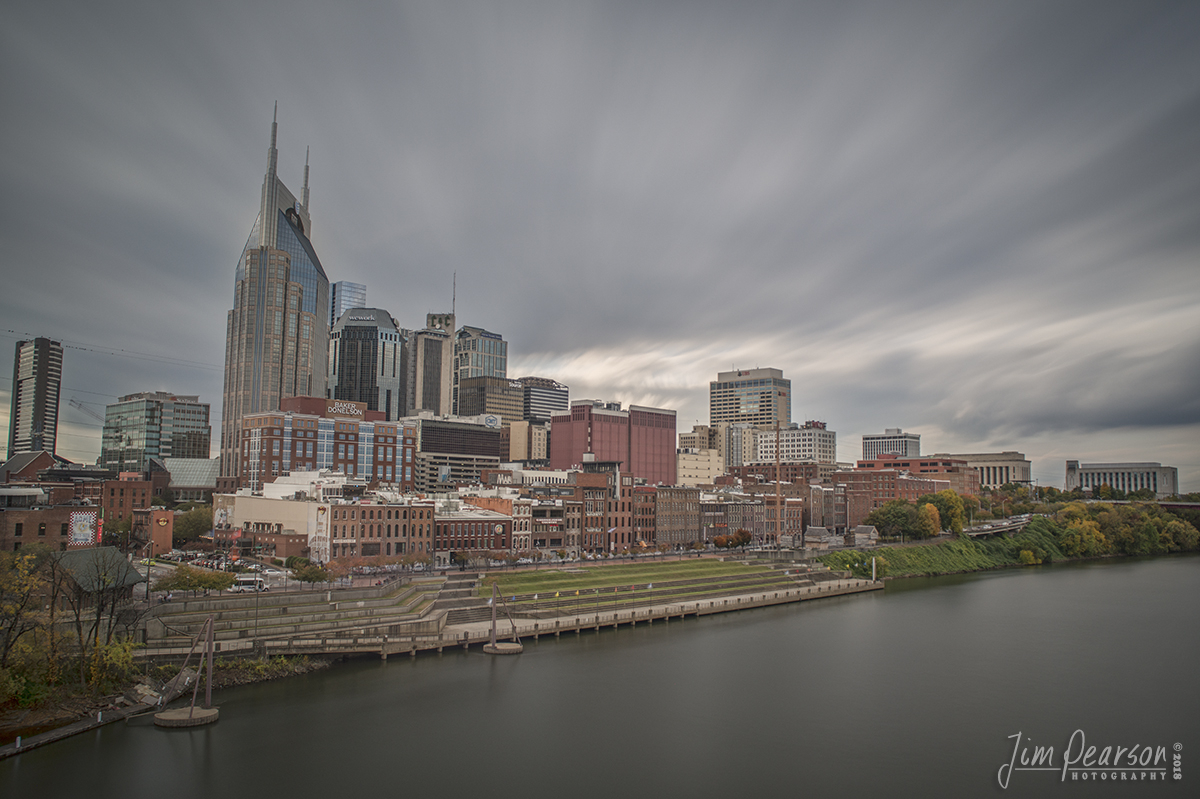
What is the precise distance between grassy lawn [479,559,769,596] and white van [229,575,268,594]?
19871mm

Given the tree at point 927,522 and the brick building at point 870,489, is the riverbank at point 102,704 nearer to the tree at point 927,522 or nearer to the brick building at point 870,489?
the tree at point 927,522

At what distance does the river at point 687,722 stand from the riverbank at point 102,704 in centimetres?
113

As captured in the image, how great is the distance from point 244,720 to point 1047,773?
1759 inches

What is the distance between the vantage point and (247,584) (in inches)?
2712

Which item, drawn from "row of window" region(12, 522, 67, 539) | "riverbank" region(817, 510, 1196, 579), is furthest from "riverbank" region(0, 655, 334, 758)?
"riverbank" region(817, 510, 1196, 579)

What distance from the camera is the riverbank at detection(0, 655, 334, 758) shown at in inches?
1591

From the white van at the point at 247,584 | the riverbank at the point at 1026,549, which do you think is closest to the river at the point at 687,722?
the white van at the point at 247,584

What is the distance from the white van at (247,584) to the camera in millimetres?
66312

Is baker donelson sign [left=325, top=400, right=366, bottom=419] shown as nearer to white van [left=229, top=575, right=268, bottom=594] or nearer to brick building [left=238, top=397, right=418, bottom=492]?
brick building [left=238, top=397, right=418, bottom=492]

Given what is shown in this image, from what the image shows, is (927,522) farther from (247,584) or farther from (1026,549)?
(247,584)

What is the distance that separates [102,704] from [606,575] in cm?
5481

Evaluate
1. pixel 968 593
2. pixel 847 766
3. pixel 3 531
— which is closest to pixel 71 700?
pixel 3 531

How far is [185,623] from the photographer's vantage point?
55.4 meters

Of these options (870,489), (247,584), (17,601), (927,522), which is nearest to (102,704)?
(17,601)
